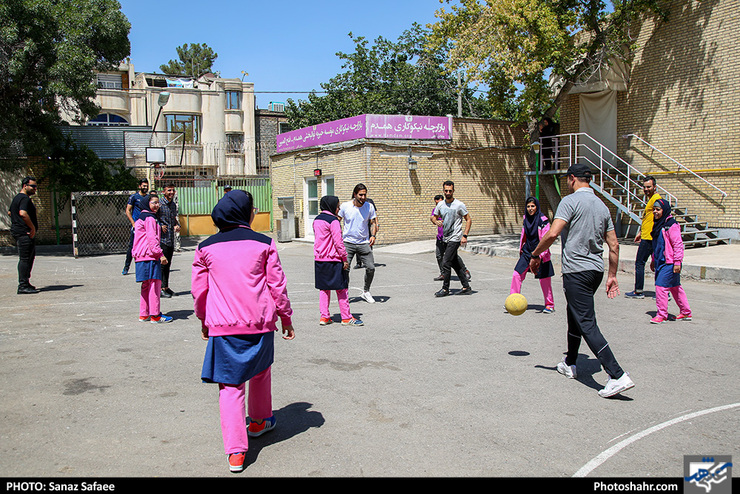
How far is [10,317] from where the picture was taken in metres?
8.39

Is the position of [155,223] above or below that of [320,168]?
below

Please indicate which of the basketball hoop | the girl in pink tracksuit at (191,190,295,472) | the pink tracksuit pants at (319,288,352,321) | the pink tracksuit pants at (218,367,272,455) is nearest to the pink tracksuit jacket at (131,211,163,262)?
the pink tracksuit pants at (319,288,352,321)

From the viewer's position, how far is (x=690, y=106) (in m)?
16.9

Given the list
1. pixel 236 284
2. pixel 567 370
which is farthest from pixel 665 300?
pixel 236 284

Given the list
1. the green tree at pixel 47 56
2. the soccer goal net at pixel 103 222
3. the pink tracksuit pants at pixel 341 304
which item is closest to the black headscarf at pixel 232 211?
the pink tracksuit pants at pixel 341 304

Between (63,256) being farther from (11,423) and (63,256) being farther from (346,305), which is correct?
(11,423)

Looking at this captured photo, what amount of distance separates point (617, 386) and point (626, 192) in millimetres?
14549

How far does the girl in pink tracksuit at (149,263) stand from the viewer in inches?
308

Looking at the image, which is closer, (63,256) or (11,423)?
→ (11,423)

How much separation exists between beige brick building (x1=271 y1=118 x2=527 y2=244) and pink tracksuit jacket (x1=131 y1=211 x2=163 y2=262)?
38.2 ft

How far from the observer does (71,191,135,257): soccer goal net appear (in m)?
19.6

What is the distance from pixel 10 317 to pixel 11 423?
188 inches

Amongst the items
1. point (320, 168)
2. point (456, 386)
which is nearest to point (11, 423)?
point (456, 386)
